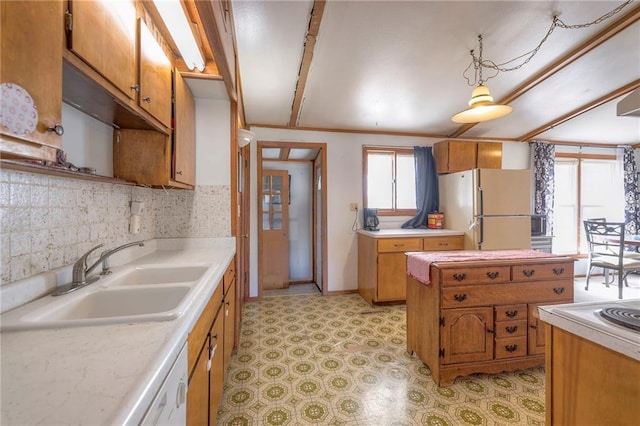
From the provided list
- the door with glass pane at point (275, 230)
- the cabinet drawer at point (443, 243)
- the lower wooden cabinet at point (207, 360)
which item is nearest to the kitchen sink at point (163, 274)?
the lower wooden cabinet at point (207, 360)

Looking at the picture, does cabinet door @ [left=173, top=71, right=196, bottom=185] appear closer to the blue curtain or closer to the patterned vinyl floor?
the patterned vinyl floor

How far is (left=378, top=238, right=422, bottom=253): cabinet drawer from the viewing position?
3.12m

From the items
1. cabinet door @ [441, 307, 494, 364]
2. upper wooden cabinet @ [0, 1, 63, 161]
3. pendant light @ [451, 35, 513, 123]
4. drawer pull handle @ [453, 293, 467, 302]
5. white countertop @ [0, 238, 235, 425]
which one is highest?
pendant light @ [451, 35, 513, 123]

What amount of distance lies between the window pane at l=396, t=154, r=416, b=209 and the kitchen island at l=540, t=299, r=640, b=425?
2980 mm

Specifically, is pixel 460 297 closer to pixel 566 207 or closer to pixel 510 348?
pixel 510 348

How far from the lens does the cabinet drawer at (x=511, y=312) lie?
5.91ft

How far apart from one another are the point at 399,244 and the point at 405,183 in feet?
3.89

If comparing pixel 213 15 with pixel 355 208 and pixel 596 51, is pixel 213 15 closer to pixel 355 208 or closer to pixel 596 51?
pixel 355 208

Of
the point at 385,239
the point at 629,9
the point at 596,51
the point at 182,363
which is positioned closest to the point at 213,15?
the point at 182,363

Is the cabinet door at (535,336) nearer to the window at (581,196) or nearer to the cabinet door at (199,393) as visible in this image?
the cabinet door at (199,393)

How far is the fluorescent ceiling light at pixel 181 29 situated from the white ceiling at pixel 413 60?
560mm

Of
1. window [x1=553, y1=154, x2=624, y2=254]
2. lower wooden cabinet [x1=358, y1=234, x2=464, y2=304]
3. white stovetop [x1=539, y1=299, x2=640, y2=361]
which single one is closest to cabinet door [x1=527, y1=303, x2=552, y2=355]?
white stovetop [x1=539, y1=299, x2=640, y2=361]

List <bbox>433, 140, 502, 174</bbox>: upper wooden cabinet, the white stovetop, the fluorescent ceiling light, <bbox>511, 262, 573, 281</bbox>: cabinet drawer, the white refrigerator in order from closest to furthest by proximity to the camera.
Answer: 1. the white stovetop
2. the fluorescent ceiling light
3. <bbox>511, 262, 573, 281</bbox>: cabinet drawer
4. the white refrigerator
5. <bbox>433, 140, 502, 174</bbox>: upper wooden cabinet

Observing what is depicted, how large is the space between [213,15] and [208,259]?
4.37 ft
